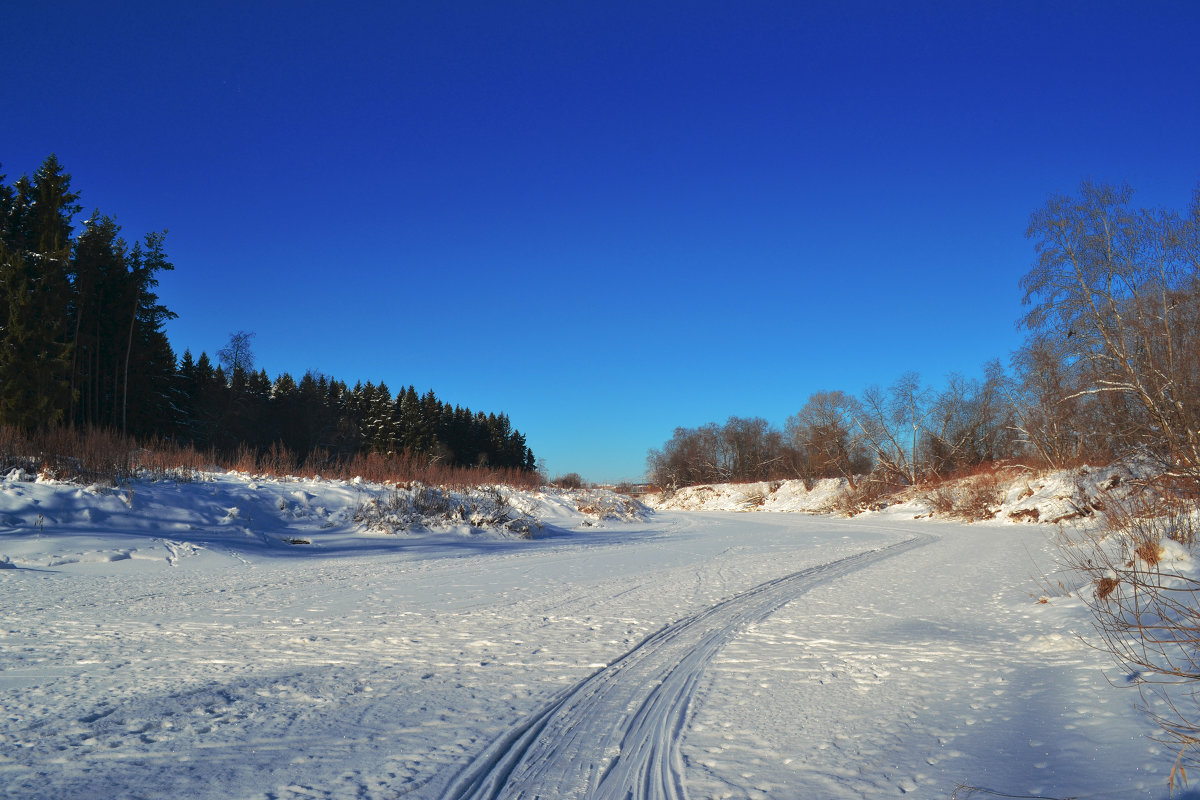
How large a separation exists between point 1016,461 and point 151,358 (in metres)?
50.0

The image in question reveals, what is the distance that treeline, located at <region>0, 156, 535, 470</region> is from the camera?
89.8 ft

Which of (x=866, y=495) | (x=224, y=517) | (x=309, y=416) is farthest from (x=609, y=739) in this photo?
(x=309, y=416)

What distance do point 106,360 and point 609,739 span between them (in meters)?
43.6

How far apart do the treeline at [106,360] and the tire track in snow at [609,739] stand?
61.6 feet

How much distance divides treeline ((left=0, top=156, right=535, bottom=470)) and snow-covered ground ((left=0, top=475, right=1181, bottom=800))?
14.4 metres

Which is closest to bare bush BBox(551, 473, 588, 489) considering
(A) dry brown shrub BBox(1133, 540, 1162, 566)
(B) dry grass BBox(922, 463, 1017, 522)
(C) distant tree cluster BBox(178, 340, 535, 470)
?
(C) distant tree cluster BBox(178, 340, 535, 470)

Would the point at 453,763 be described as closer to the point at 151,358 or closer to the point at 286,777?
the point at 286,777

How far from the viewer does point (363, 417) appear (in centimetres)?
7638

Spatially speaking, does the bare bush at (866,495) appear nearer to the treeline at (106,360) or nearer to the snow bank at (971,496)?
the snow bank at (971,496)

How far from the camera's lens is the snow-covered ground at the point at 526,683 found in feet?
10.3

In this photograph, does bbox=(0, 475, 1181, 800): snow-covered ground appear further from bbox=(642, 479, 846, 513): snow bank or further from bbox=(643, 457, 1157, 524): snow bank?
bbox=(642, 479, 846, 513): snow bank

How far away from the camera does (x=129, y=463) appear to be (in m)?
14.3

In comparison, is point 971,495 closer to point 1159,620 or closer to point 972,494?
point 972,494

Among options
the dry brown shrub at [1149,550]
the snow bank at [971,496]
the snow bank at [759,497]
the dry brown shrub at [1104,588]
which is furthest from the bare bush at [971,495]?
the dry brown shrub at [1104,588]
